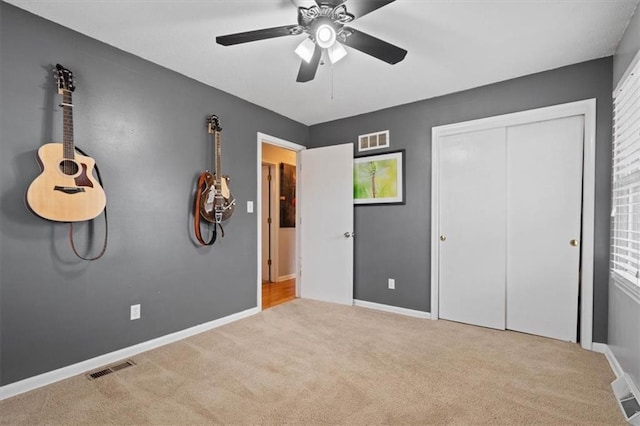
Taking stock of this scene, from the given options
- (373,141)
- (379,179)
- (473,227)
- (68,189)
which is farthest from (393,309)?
(68,189)

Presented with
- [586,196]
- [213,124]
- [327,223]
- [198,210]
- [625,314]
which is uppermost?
[213,124]

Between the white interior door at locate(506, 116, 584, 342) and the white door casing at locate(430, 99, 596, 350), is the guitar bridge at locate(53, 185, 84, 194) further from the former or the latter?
the white door casing at locate(430, 99, 596, 350)

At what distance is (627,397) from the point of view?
191cm

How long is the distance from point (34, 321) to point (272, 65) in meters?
2.56

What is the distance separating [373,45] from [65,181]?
7.13 feet

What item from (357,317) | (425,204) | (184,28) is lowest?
(357,317)

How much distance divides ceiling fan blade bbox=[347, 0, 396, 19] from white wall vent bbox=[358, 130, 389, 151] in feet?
7.19

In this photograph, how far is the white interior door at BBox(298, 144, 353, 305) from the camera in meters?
4.09

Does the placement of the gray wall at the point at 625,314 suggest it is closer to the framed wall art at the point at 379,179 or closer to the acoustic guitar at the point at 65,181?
the framed wall art at the point at 379,179

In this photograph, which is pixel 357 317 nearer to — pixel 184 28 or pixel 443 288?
pixel 443 288

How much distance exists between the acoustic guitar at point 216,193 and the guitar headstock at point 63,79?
1.17m

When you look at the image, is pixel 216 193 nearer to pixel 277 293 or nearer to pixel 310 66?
pixel 310 66

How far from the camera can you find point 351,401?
1953mm

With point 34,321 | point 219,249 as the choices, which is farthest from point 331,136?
point 34,321
